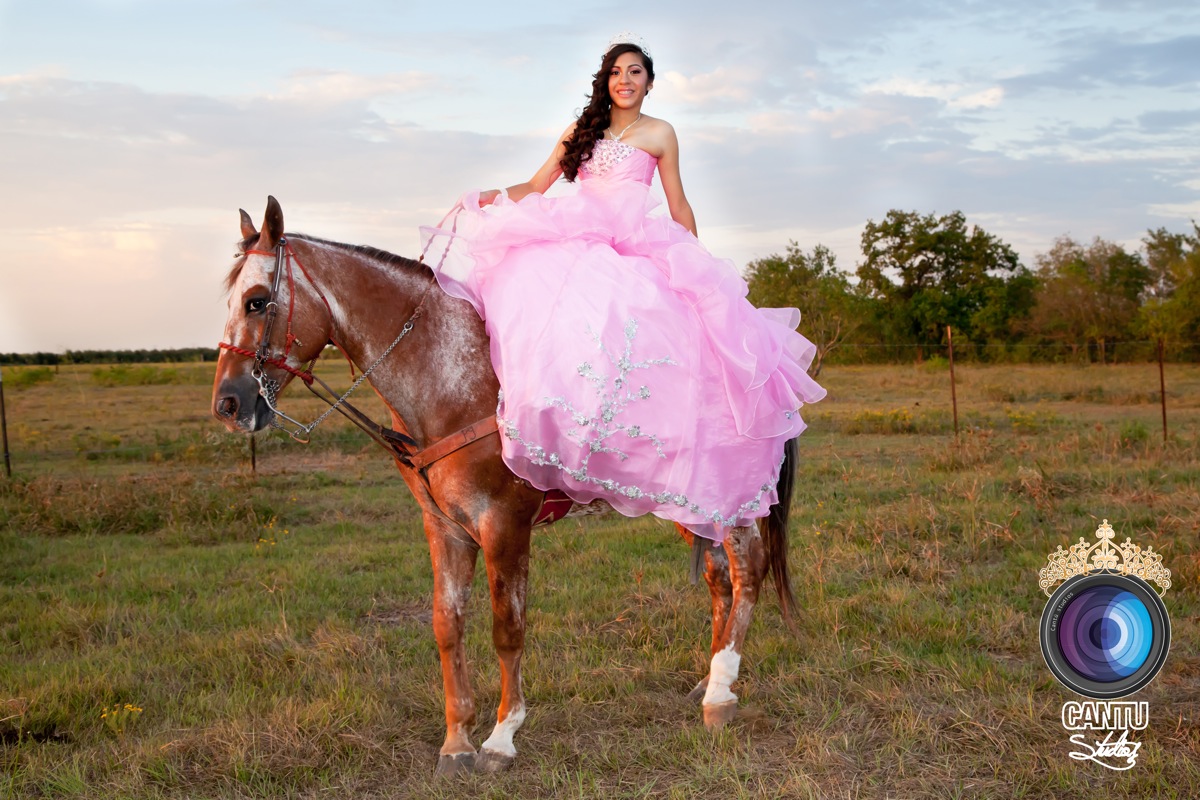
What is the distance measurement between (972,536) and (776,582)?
246 cm

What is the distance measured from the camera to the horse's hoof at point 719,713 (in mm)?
3893

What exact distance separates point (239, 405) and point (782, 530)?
2.81 m

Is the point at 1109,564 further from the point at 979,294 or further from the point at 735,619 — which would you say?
the point at 979,294

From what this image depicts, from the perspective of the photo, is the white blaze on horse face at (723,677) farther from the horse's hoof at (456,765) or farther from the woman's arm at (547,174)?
the woman's arm at (547,174)

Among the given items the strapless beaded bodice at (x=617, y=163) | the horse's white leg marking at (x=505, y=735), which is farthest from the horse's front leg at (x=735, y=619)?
the strapless beaded bodice at (x=617, y=163)

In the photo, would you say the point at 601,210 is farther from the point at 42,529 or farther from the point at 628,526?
the point at 42,529

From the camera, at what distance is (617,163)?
3914 millimetres

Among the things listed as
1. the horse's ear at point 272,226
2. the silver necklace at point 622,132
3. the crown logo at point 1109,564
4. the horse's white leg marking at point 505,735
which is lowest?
the horse's white leg marking at point 505,735

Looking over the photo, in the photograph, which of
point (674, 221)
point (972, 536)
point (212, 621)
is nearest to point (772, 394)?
point (674, 221)

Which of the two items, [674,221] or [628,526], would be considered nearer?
[674,221]

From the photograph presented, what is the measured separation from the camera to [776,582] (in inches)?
186

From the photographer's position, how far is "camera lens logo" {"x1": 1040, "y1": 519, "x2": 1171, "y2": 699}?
3.67 metres

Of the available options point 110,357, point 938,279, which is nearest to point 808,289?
point 938,279

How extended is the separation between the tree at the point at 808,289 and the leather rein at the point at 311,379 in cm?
2863
